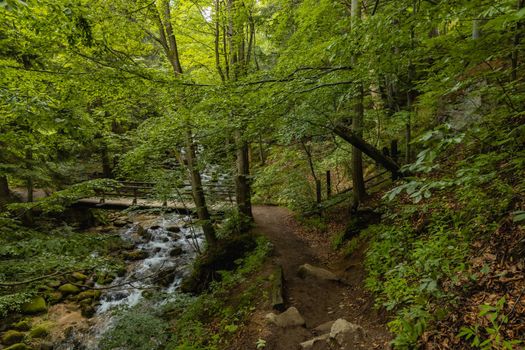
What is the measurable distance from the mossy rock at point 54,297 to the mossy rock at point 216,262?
4.46 metres

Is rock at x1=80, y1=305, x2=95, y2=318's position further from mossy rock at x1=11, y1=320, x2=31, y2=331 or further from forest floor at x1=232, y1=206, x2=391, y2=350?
forest floor at x1=232, y1=206, x2=391, y2=350

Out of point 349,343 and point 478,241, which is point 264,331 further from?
point 478,241

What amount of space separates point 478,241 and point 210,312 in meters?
5.64

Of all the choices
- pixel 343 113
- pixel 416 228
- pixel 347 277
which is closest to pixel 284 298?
pixel 347 277

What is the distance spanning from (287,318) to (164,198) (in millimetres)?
5607

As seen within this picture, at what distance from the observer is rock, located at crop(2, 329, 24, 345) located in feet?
24.4

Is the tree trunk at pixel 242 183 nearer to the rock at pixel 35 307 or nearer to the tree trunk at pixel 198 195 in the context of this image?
the tree trunk at pixel 198 195

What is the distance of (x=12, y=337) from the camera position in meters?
7.53

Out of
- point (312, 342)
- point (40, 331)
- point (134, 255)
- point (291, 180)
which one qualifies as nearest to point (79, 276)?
point (134, 255)

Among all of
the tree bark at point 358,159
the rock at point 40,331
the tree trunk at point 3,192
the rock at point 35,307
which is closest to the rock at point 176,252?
the rock at point 35,307

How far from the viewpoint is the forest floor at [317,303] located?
4406 mm

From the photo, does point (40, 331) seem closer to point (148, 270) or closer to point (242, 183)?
point (148, 270)

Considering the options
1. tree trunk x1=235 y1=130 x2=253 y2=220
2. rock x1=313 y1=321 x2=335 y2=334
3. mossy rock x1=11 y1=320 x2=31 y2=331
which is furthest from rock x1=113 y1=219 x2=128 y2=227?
rock x1=313 y1=321 x2=335 y2=334

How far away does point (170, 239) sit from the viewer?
13461 millimetres
